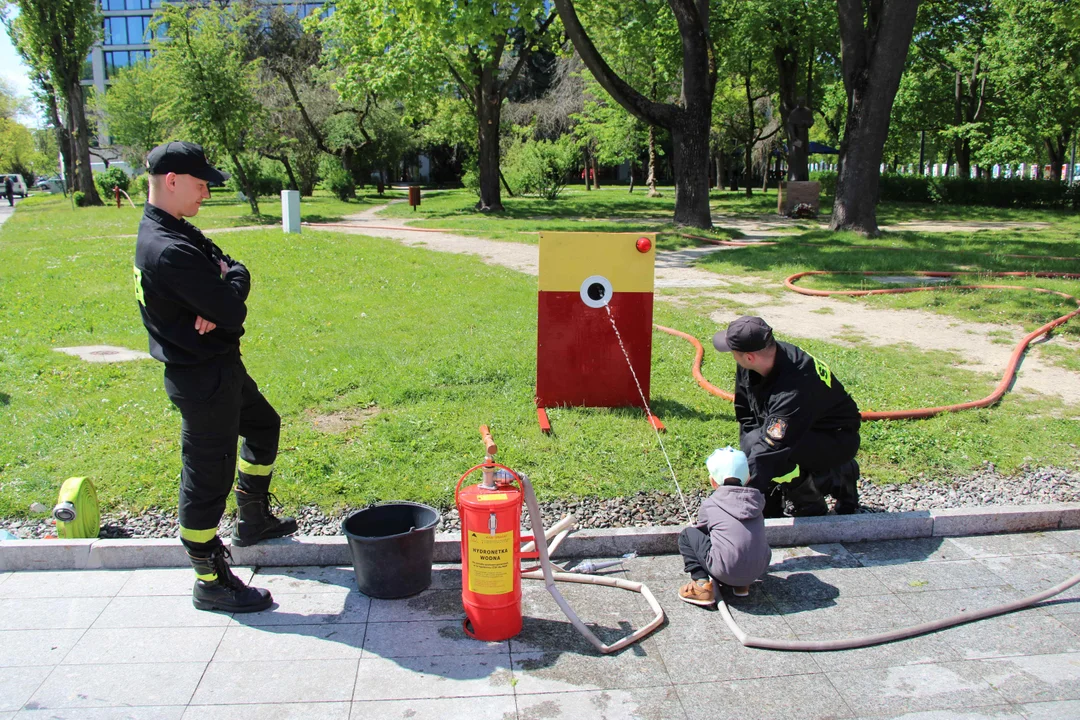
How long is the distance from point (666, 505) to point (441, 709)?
2101 millimetres

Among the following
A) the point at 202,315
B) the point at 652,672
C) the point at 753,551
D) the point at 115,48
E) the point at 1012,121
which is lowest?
the point at 652,672

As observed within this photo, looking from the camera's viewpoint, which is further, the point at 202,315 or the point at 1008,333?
the point at 1008,333

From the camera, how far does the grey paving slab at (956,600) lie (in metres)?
3.68

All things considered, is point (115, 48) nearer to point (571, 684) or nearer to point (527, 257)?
point (527, 257)

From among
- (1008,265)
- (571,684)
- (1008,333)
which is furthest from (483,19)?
(571,684)

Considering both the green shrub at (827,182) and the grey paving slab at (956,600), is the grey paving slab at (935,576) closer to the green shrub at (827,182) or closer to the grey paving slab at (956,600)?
the grey paving slab at (956,600)

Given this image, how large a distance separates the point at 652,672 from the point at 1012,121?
1356 inches

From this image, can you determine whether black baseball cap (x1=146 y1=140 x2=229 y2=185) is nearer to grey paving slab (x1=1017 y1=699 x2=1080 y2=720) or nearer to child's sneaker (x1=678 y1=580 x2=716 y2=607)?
child's sneaker (x1=678 y1=580 x2=716 y2=607)

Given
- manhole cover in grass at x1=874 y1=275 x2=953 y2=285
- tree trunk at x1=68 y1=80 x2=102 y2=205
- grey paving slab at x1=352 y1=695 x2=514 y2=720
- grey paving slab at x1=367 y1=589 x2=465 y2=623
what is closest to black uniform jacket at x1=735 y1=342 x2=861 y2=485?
grey paving slab at x1=367 y1=589 x2=465 y2=623

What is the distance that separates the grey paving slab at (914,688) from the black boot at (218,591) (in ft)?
8.15

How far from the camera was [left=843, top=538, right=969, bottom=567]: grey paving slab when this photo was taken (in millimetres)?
4199

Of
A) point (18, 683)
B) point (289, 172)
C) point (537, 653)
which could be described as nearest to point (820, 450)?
point (537, 653)

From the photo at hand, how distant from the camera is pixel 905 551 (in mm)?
4301

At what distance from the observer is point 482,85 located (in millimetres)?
24531
